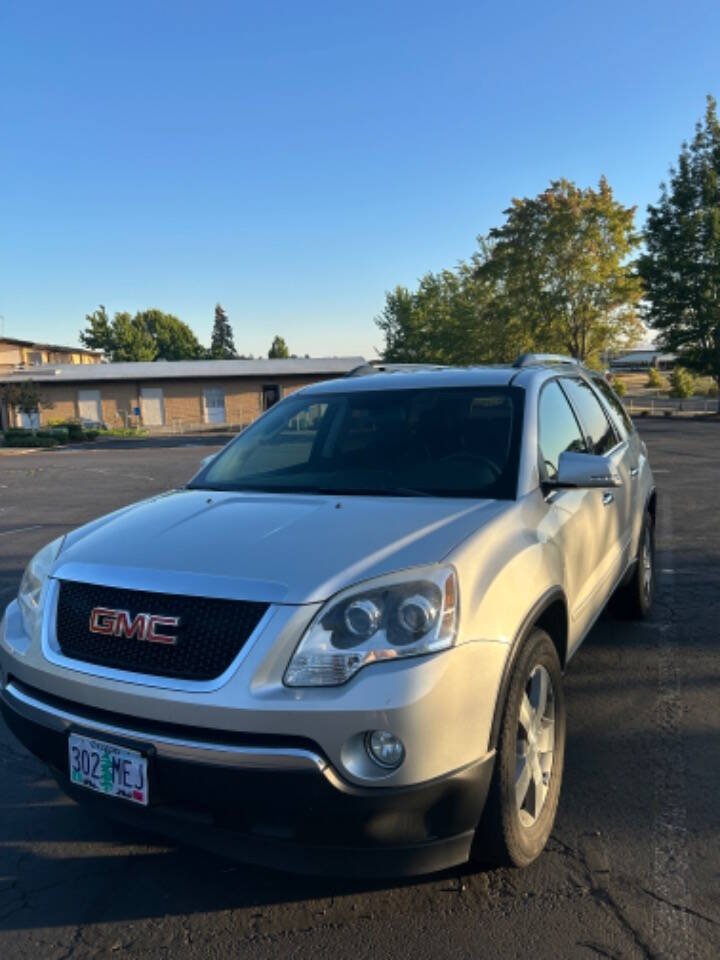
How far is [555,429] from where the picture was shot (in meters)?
3.60

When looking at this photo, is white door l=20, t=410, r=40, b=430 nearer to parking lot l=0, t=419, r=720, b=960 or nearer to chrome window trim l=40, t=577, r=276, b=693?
parking lot l=0, t=419, r=720, b=960

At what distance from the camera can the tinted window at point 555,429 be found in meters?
3.34

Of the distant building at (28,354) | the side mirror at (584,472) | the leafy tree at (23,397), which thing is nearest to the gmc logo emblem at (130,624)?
the side mirror at (584,472)

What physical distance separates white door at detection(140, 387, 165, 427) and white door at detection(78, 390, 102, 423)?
109 inches

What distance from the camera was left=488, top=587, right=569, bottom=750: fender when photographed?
2211 mm

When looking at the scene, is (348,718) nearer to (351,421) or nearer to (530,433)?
(530,433)

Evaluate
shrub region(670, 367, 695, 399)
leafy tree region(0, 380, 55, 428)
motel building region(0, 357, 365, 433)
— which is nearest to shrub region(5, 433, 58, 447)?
leafy tree region(0, 380, 55, 428)

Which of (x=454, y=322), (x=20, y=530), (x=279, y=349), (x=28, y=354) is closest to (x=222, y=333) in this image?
(x=279, y=349)

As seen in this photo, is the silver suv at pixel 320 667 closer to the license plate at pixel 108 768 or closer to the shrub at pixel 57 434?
the license plate at pixel 108 768

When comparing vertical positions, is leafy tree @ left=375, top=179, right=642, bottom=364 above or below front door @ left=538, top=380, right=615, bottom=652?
above

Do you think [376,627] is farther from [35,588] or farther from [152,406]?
[152,406]

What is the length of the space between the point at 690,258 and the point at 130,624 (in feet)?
123

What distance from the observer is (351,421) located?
12.5 feet

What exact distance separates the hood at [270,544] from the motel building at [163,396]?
39.8m
